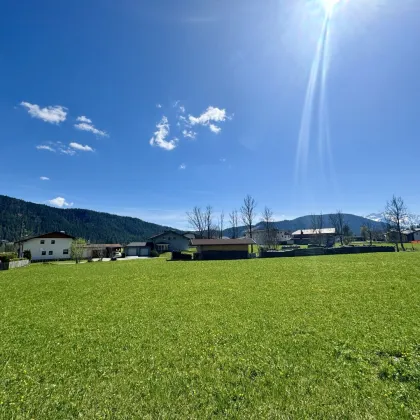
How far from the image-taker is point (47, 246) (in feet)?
186

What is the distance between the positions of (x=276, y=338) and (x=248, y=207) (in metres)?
64.1

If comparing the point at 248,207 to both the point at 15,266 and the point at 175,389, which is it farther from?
the point at 175,389

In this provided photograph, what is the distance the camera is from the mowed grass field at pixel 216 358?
4277mm

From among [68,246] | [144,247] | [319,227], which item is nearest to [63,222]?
[68,246]

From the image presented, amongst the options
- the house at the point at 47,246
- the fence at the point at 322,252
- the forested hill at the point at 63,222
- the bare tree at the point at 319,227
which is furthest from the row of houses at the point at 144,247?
the forested hill at the point at 63,222

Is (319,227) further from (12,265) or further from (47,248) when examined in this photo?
(12,265)

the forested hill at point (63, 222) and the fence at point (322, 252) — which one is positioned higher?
the forested hill at point (63, 222)

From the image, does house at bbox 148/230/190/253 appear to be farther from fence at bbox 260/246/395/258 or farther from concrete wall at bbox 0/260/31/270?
concrete wall at bbox 0/260/31/270

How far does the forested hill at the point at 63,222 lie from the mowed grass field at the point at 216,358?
15524cm

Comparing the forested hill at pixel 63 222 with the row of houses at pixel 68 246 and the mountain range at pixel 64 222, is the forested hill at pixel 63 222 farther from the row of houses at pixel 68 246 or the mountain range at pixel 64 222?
the row of houses at pixel 68 246

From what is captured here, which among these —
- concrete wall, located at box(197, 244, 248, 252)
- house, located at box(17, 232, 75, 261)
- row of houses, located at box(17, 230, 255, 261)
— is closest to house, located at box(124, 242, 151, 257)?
row of houses, located at box(17, 230, 255, 261)

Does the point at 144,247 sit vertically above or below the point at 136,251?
above

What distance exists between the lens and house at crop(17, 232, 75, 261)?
55.2m

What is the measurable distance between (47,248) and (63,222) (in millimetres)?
132506
